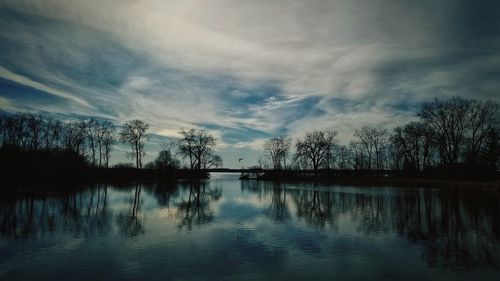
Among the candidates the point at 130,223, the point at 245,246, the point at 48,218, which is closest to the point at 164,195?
the point at 48,218

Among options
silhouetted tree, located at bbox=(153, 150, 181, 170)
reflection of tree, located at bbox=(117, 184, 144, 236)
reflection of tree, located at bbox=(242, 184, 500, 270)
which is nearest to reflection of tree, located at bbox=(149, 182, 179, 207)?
reflection of tree, located at bbox=(117, 184, 144, 236)

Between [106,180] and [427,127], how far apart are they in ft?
213

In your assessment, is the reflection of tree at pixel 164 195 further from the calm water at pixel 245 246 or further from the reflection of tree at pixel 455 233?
the reflection of tree at pixel 455 233

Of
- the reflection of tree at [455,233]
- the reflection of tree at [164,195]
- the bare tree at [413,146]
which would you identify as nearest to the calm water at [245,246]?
the reflection of tree at [455,233]

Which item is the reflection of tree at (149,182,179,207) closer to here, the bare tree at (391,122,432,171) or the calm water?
the calm water

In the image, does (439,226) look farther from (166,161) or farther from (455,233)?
(166,161)

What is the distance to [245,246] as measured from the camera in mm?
14258

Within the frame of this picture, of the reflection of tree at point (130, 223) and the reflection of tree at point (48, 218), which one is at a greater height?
the reflection of tree at point (48, 218)

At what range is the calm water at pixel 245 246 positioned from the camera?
416 inches

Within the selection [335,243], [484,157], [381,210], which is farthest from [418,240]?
[484,157]

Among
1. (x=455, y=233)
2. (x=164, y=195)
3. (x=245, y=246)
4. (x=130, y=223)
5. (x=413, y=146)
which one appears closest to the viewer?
(x=245, y=246)

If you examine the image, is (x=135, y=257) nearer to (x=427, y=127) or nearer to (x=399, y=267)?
(x=399, y=267)

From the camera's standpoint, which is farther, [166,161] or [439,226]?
[166,161]

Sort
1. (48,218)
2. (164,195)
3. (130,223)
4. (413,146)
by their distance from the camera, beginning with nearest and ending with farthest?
(130,223) < (48,218) < (164,195) < (413,146)
